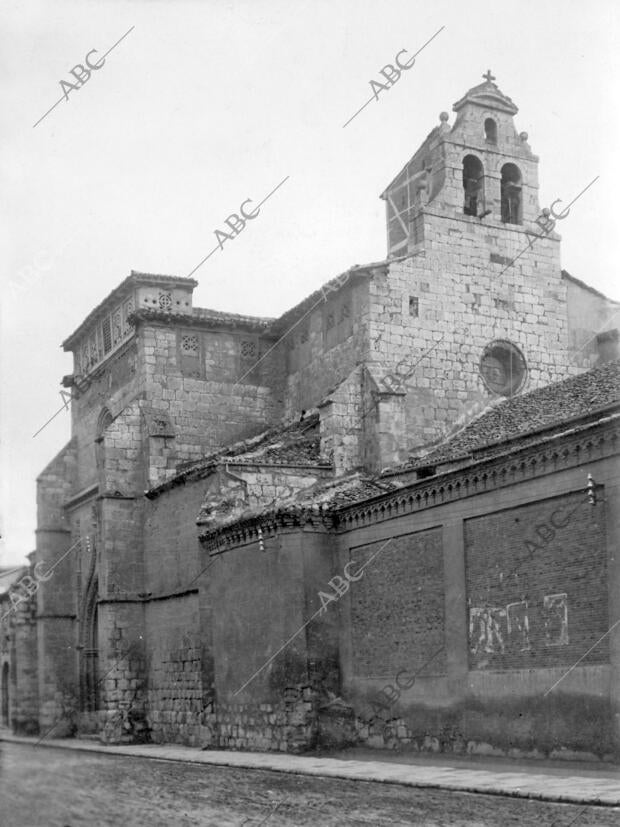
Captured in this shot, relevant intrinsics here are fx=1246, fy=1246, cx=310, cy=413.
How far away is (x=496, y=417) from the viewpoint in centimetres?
2552

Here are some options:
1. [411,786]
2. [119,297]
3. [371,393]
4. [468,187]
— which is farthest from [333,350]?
[411,786]

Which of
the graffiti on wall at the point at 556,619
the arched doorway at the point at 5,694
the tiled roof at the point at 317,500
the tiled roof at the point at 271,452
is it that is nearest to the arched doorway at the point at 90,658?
the tiled roof at the point at 271,452

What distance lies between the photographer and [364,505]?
21594mm

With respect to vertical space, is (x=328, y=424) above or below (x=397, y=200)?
below

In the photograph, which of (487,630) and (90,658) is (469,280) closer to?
(487,630)

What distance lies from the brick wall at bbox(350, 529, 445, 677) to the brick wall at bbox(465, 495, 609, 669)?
3.29 ft

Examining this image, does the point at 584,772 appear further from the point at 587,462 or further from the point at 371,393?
the point at 371,393

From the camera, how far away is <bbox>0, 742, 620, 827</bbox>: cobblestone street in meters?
11.9

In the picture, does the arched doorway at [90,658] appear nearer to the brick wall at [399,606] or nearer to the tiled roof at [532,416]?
the tiled roof at [532,416]

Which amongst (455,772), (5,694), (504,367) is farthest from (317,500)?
(5,694)

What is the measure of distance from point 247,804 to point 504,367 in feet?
55.3

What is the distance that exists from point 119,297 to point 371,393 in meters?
9.73

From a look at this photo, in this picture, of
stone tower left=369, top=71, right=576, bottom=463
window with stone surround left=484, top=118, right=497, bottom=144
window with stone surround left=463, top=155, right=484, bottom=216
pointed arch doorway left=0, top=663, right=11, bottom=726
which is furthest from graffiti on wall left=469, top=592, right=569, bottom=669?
pointed arch doorway left=0, top=663, right=11, bottom=726

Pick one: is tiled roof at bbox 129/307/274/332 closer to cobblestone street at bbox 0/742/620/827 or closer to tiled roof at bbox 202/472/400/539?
tiled roof at bbox 202/472/400/539
